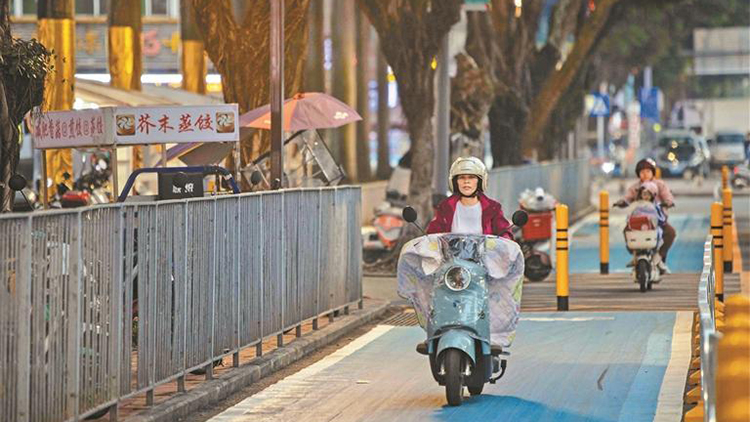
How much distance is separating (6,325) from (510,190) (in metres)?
20.2

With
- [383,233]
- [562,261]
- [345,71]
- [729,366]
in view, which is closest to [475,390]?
[729,366]

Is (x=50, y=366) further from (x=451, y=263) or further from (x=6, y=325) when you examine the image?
(x=451, y=263)

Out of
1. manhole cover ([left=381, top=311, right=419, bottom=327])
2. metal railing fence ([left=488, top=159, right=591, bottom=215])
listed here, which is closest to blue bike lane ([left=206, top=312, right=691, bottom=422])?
manhole cover ([left=381, top=311, right=419, bottom=327])

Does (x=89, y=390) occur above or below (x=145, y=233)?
below

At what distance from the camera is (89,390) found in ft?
35.9

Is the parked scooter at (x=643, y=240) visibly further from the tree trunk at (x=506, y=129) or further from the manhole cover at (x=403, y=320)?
the tree trunk at (x=506, y=129)

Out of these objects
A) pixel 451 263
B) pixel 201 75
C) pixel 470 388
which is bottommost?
pixel 470 388

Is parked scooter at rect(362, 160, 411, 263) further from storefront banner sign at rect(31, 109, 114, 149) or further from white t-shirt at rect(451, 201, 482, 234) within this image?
white t-shirt at rect(451, 201, 482, 234)

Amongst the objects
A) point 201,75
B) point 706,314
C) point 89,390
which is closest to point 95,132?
point 89,390

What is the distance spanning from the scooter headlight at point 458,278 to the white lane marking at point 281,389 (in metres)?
1.52

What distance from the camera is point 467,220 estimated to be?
43.7 ft

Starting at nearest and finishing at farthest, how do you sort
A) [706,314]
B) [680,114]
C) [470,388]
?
[706,314] → [470,388] → [680,114]

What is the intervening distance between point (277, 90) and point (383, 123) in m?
37.6

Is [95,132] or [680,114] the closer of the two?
[95,132]
